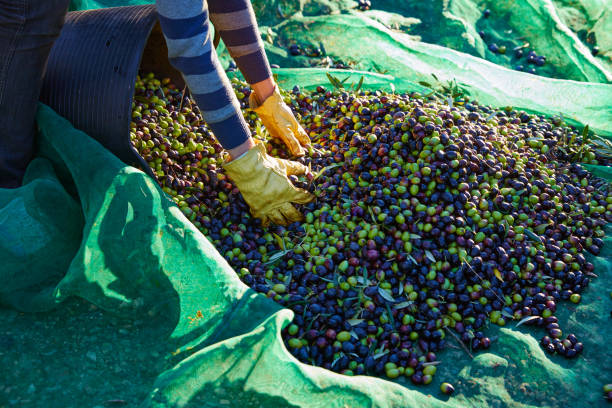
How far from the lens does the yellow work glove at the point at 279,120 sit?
269 cm

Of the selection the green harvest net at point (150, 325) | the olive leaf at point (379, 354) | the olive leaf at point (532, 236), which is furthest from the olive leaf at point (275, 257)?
the olive leaf at point (532, 236)

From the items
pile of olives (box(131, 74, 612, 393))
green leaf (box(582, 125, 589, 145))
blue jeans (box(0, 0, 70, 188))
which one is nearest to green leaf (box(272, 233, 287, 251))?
pile of olives (box(131, 74, 612, 393))

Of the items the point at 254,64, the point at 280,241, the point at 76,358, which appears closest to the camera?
the point at 76,358

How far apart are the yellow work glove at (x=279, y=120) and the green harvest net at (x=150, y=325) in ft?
3.00

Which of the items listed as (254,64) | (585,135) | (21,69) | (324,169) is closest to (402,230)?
(324,169)

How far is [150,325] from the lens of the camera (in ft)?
6.08

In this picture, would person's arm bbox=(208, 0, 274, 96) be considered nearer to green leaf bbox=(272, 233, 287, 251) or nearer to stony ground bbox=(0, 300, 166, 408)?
green leaf bbox=(272, 233, 287, 251)

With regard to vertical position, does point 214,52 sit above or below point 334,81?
above

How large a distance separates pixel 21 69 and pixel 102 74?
350 mm

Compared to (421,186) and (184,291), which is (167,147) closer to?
(184,291)

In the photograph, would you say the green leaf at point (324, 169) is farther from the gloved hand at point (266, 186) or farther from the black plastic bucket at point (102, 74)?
the black plastic bucket at point (102, 74)

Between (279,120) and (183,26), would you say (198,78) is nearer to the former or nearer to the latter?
(183,26)

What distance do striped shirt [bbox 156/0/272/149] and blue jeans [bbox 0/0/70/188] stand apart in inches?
26.2

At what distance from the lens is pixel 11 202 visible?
201cm
